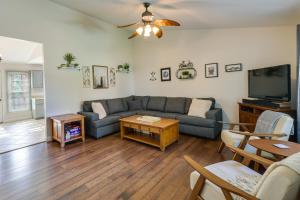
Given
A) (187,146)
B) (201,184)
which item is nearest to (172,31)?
(187,146)

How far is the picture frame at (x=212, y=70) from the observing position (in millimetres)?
4316

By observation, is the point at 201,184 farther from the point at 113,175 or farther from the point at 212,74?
the point at 212,74

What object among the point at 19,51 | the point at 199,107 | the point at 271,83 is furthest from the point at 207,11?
the point at 19,51

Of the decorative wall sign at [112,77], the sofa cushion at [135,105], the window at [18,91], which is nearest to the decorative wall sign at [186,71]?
the sofa cushion at [135,105]

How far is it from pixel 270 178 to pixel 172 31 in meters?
4.60

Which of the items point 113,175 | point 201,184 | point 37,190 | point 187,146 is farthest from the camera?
point 187,146

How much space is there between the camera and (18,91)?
6.28 meters

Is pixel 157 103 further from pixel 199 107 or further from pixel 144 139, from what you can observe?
pixel 144 139

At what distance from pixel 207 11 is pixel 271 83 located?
177 centimetres

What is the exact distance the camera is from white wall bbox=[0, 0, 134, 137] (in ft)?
10.7

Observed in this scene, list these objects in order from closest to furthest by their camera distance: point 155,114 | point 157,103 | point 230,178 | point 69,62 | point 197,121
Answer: point 230,178, point 197,121, point 69,62, point 155,114, point 157,103

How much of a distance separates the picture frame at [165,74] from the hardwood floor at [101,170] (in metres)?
2.22

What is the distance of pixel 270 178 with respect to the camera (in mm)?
1063

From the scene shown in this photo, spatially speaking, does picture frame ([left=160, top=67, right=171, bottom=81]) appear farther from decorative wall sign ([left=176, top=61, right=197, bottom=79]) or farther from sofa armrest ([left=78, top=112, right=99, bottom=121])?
sofa armrest ([left=78, top=112, right=99, bottom=121])
